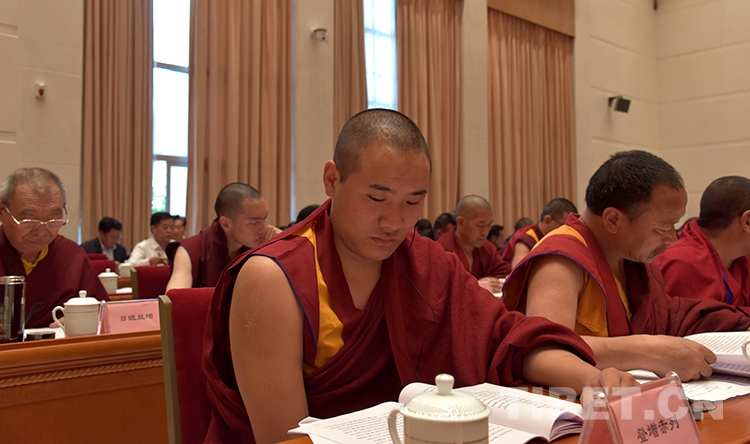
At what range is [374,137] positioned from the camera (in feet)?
3.65

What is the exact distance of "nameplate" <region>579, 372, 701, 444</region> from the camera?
0.63 meters

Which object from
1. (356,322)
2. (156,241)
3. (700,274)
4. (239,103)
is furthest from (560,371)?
(239,103)

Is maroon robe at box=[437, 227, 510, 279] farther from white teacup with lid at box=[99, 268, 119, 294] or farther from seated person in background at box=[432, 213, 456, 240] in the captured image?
white teacup with lid at box=[99, 268, 119, 294]

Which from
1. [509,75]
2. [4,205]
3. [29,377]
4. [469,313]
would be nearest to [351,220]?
[469,313]

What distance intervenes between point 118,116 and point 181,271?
9.88ft

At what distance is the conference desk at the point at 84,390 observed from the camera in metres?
1.24

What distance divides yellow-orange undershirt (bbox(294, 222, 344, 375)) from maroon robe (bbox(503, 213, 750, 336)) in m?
0.66

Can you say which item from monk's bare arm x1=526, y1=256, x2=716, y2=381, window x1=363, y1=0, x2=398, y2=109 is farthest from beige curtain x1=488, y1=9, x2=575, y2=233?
monk's bare arm x1=526, y1=256, x2=716, y2=381

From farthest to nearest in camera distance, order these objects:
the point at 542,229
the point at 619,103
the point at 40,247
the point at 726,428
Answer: the point at 619,103, the point at 542,229, the point at 40,247, the point at 726,428

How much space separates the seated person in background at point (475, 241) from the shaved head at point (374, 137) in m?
3.09

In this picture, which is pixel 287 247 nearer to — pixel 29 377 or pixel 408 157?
pixel 408 157

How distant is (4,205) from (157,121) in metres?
3.49

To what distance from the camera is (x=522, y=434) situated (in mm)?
774

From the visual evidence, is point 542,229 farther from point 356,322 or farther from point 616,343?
point 356,322
